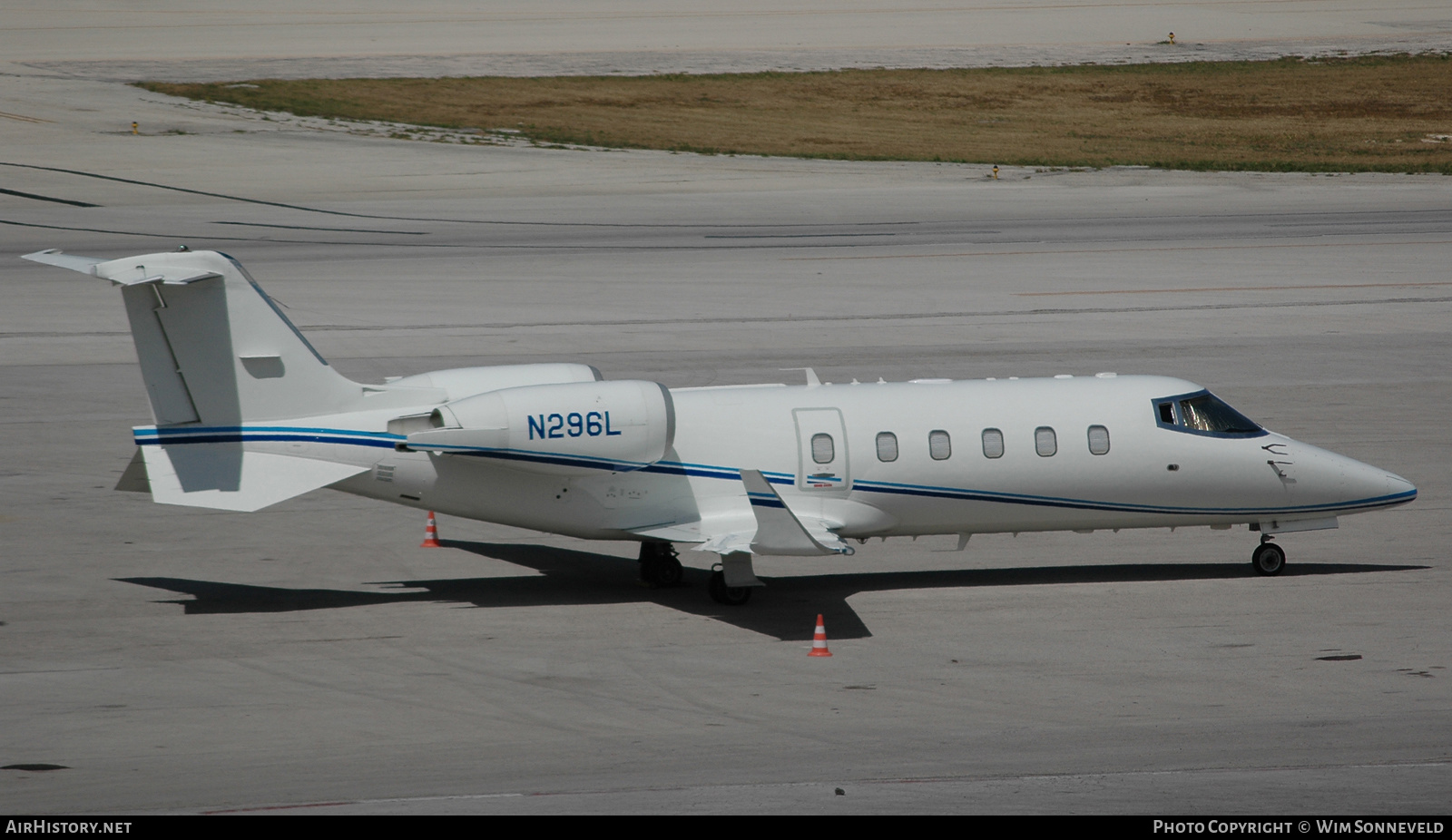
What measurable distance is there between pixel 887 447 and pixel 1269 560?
510cm

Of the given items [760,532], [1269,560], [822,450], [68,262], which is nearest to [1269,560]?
[1269,560]

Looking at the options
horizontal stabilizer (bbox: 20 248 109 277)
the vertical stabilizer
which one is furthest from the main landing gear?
horizontal stabilizer (bbox: 20 248 109 277)

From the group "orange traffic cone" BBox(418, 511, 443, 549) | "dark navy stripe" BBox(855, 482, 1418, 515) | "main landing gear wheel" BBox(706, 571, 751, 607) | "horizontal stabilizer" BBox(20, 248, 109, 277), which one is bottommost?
"main landing gear wheel" BBox(706, 571, 751, 607)

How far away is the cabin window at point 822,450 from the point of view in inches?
713

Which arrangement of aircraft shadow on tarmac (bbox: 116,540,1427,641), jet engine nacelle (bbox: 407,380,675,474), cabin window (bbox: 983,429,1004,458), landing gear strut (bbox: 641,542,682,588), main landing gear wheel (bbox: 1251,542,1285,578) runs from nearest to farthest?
jet engine nacelle (bbox: 407,380,675,474) → aircraft shadow on tarmac (bbox: 116,540,1427,641) → cabin window (bbox: 983,429,1004,458) → landing gear strut (bbox: 641,542,682,588) → main landing gear wheel (bbox: 1251,542,1285,578)

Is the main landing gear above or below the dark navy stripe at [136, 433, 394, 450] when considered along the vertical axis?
below

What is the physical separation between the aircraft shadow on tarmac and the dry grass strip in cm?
4402

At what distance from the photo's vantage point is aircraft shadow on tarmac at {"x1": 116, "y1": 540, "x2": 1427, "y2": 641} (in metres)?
17.8

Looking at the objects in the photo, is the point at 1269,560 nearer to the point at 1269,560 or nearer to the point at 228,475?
the point at 1269,560

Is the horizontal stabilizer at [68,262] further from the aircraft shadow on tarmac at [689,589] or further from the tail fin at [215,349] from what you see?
the aircraft shadow on tarmac at [689,589]

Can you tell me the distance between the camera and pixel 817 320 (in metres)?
36.4

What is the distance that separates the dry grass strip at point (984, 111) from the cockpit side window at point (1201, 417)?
43.6 metres

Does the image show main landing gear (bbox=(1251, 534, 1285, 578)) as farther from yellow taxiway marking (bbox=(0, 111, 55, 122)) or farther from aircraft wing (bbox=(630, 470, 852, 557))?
yellow taxiway marking (bbox=(0, 111, 55, 122))

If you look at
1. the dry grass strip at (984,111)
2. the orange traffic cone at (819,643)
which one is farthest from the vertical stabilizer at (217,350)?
the dry grass strip at (984,111)
